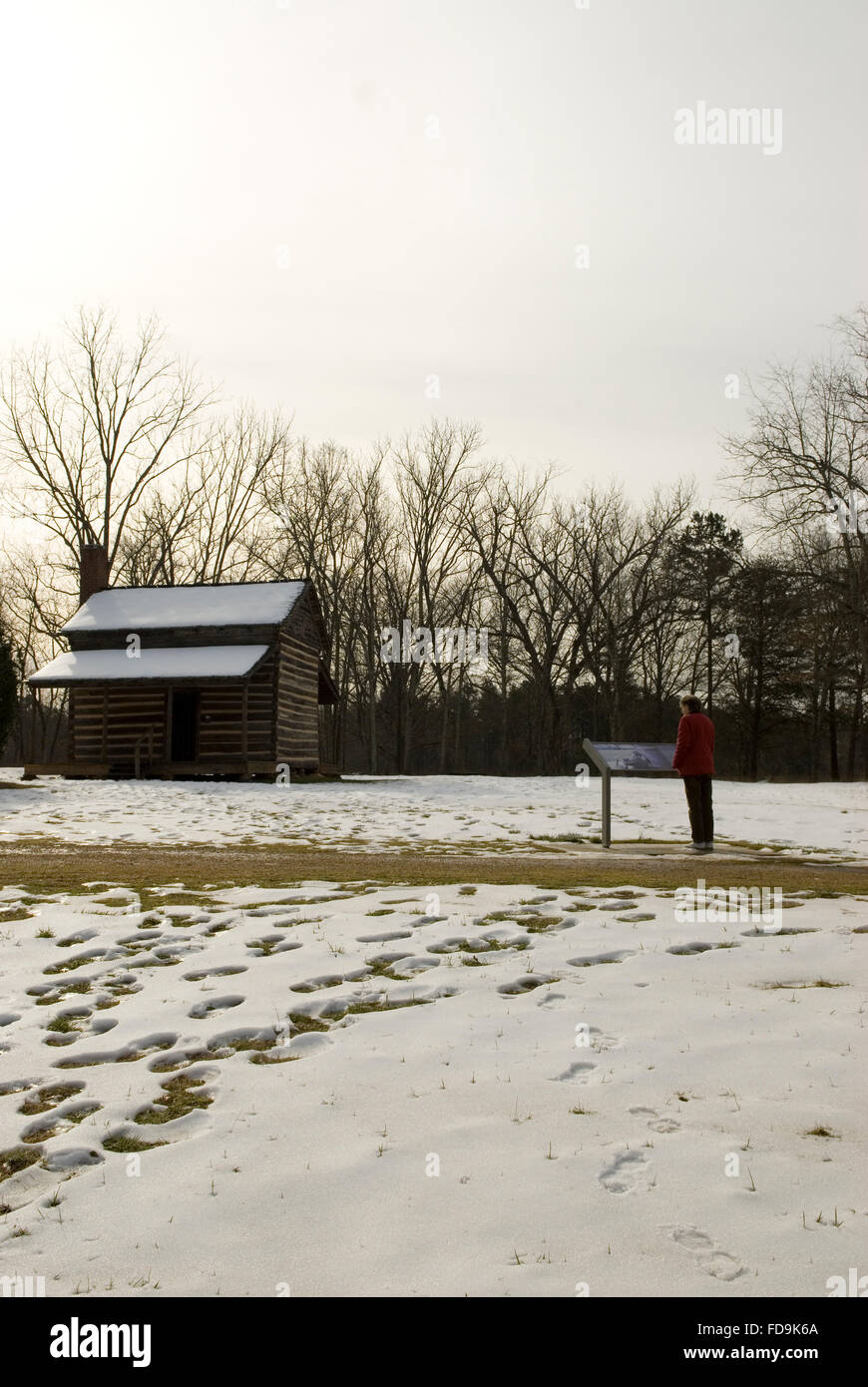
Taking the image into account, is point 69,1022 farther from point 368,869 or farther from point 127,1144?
point 368,869

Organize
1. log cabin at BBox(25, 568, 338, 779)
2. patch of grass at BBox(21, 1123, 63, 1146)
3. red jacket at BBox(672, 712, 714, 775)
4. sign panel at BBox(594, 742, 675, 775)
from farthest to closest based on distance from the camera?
log cabin at BBox(25, 568, 338, 779), sign panel at BBox(594, 742, 675, 775), red jacket at BBox(672, 712, 714, 775), patch of grass at BBox(21, 1123, 63, 1146)

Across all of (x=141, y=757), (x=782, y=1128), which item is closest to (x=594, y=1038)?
(x=782, y=1128)

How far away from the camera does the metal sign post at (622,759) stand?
14094mm

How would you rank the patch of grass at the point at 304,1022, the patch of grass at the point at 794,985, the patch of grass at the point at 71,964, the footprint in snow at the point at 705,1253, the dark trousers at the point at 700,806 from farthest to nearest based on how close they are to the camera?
1. the dark trousers at the point at 700,806
2. the patch of grass at the point at 71,964
3. the patch of grass at the point at 794,985
4. the patch of grass at the point at 304,1022
5. the footprint in snow at the point at 705,1253

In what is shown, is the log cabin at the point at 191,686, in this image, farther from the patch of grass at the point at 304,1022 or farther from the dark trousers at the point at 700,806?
the patch of grass at the point at 304,1022

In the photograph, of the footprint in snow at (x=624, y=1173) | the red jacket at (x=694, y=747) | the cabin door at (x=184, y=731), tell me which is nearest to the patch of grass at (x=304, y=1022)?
the footprint in snow at (x=624, y=1173)

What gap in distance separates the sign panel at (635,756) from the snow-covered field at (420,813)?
4.50 ft

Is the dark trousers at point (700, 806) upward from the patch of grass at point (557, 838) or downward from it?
upward

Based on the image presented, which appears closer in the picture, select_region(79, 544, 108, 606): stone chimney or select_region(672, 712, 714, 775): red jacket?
select_region(672, 712, 714, 775): red jacket

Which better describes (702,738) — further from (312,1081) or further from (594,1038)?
(312,1081)

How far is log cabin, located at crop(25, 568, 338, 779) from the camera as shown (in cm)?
2861

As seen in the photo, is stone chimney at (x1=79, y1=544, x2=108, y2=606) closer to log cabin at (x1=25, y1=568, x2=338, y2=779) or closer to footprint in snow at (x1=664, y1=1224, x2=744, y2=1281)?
log cabin at (x1=25, y1=568, x2=338, y2=779)

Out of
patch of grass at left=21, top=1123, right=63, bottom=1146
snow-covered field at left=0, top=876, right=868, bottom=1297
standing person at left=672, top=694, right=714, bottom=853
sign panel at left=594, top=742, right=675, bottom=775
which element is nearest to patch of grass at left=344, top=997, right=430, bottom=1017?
snow-covered field at left=0, top=876, right=868, bottom=1297

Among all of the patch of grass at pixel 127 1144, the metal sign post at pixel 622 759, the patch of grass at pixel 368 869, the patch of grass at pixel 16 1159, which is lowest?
the patch of grass at pixel 16 1159
